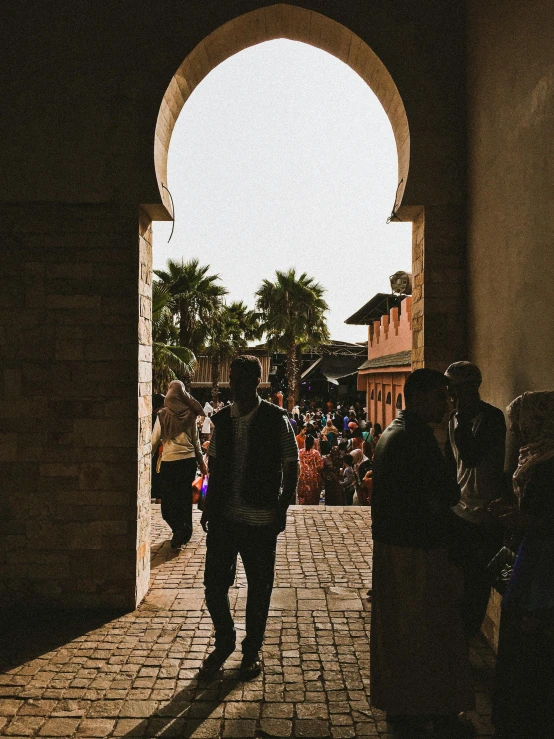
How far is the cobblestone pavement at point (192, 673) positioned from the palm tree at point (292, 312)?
A: 24237 mm

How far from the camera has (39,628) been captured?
14.0 feet

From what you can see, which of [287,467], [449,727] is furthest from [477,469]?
[449,727]

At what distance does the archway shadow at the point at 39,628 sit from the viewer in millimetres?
3871

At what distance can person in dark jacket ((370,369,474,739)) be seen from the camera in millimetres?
2723

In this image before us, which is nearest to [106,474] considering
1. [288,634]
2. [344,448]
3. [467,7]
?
[288,634]

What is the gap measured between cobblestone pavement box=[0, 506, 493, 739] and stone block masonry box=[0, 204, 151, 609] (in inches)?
17.3

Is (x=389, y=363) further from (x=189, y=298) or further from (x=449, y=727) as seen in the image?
(x=449, y=727)

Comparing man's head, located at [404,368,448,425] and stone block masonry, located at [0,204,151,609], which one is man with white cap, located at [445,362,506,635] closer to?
man's head, located at [404,368,448,425]

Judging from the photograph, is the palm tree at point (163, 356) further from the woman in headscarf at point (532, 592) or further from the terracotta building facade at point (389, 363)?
the woman in headscarf at point (532, 592)

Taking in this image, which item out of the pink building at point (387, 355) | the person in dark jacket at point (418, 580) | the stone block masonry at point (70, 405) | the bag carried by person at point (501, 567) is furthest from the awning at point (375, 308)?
the person in dark jacket at point (418, 580)

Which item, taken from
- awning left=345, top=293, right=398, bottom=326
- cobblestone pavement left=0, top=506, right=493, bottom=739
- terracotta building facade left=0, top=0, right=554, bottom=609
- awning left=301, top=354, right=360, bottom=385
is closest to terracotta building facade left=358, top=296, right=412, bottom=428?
awning left=345, top=293, right=398, bottom=326

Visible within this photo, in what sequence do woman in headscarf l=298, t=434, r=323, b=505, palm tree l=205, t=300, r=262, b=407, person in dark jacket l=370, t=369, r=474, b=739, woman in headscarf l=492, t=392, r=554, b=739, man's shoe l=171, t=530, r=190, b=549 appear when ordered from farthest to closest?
palm tree l=205, t=300, r=262, b=407
woman in headscarf l=298, t=434, r=323, b=505
man's shoe l=171, t=530, r=190, b=549
person in dark jacket l=370, t=369, r=474, b=739
woman in headscarf l=492, t=392, r=554, b=739

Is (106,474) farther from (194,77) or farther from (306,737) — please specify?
(194,77)

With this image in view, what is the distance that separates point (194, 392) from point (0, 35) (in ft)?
99.8
